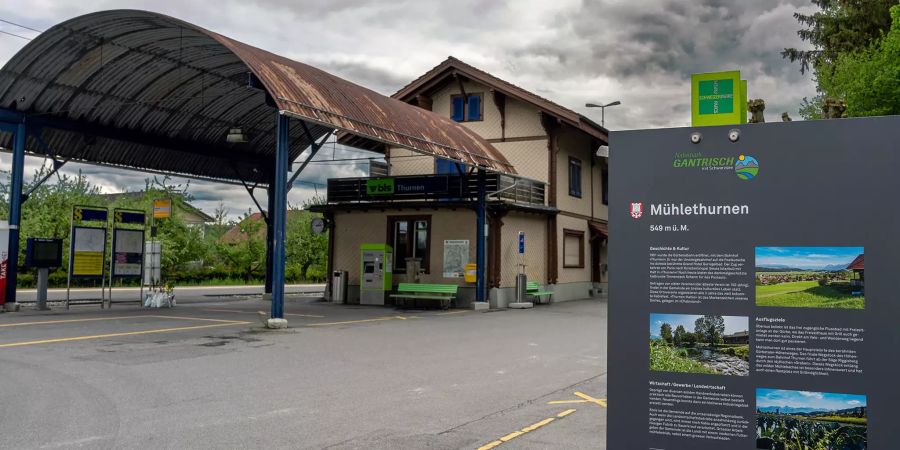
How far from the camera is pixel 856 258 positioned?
305 centimetres

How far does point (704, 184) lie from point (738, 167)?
173 millimetres

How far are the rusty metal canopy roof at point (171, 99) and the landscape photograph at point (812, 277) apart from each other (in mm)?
11682

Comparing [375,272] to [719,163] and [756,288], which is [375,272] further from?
[756,288]

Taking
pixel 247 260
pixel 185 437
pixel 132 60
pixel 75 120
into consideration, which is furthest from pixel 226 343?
pixel 247 260

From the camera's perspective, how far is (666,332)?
333cm

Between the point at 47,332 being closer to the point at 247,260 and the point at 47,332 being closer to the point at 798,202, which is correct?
the point at 798,202

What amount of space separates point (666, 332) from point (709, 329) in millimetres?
199

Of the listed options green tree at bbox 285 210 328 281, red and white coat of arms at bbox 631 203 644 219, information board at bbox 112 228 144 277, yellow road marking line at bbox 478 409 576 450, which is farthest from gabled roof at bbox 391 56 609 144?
green tree at bbox 285 210 328 281

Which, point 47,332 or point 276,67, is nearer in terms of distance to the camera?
point 47,332

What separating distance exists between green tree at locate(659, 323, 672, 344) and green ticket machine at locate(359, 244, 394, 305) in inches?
772

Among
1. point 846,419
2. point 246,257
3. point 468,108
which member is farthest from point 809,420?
point 246,257

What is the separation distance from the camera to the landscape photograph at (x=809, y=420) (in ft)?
9.82

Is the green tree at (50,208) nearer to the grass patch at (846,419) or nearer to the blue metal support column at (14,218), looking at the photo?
the blue metal support column at (14,218)

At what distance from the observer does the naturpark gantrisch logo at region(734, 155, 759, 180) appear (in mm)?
3248
